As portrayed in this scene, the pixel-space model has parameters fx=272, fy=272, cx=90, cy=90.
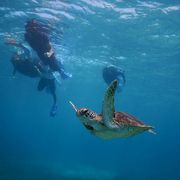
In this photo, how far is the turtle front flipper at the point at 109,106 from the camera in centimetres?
400

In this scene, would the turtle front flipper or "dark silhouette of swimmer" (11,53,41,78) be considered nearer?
the turtle front flipper

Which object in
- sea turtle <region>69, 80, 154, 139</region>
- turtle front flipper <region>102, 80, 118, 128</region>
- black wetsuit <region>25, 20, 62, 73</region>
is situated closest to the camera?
turtle front flipper <region>102, 80, 118, 128</region>

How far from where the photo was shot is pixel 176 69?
114 feet

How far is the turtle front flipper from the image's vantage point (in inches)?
157

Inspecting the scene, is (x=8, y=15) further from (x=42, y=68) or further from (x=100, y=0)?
(x=100, y=0)

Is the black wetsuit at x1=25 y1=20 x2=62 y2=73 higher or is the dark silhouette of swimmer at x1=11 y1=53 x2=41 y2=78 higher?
the black wetsuit at x1=25 y1=20 x2=62 y2=73

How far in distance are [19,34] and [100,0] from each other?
1121cm

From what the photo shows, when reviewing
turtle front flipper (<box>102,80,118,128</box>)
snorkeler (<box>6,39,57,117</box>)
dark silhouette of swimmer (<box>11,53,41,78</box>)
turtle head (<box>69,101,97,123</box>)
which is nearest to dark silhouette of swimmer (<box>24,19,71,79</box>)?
snorkeler (<box>6,39,57,117</box>)

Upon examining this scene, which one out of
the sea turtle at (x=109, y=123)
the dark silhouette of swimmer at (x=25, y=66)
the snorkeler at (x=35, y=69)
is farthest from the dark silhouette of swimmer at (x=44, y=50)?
the sea turtle at (x=109, y=123)

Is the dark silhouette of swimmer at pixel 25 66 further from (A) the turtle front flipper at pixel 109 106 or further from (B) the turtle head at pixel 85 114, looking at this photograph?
(A) the turtle front flipper at pixel 109 106

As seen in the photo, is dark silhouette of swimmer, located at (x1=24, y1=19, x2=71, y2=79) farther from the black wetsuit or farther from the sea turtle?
the sea turtle

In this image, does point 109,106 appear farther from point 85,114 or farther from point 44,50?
point 44,50

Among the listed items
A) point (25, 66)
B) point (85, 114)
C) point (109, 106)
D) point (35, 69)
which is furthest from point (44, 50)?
point (109, 106)

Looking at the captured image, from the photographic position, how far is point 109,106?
166 inches
